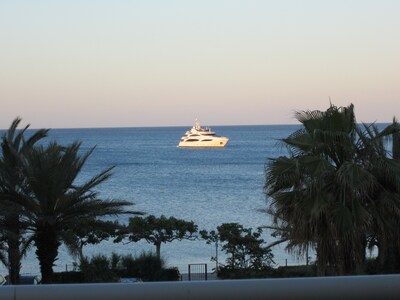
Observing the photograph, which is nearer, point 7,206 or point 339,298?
point 339,298

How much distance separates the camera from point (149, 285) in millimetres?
2305

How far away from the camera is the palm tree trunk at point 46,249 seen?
54.1 feet

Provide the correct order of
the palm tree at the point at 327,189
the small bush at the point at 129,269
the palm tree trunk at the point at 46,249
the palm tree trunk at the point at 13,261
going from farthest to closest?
the small bush at the point at 129,269, the palm tree trunk at the point at 13,261, the palm tree trunk at the point at 46,249, the palm tree at the point at 327,189

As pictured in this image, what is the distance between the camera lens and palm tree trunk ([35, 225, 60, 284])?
1648cm

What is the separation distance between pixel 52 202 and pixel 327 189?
6.89 meters

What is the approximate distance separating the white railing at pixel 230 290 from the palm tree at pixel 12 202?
14367 millimetres

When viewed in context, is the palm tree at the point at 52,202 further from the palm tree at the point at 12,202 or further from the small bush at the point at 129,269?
the small bush at the point at 129,269

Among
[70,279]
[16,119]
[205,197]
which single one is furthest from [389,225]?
[205,197]

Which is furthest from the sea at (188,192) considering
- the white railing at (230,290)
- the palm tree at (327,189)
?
the white railing at (230,290)

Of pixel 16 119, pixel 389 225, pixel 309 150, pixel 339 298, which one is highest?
pixel 16 119

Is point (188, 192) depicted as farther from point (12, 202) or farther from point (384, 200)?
point (384, 200)

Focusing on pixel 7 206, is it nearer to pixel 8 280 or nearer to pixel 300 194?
pixel 8 280

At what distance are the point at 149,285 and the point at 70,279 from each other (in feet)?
52.6

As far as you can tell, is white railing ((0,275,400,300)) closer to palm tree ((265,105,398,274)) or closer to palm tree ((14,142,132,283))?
palm tree ((265,105,398,274))
